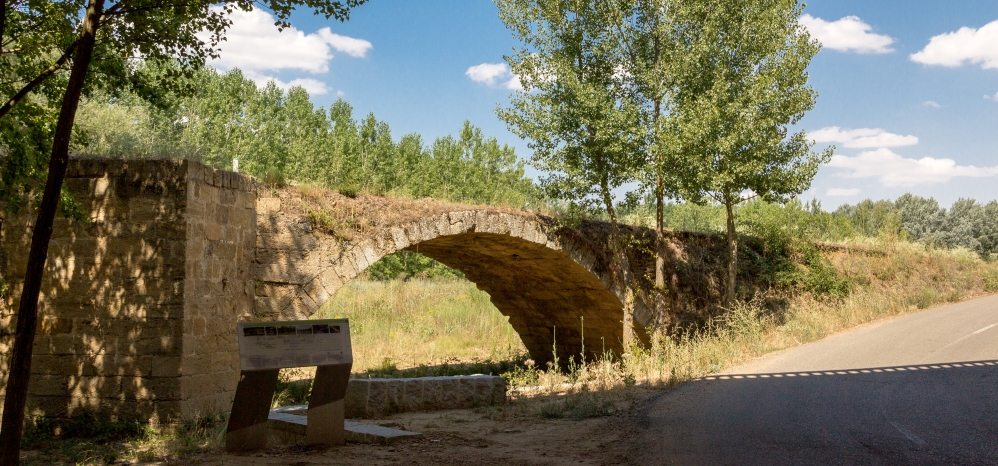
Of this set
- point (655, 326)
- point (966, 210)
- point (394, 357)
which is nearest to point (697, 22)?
point (655, 326)

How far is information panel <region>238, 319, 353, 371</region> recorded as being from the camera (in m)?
6.57

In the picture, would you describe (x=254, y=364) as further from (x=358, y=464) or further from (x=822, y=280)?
(x=822, y=280)

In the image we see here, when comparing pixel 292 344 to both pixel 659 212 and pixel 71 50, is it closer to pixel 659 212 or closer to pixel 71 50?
pixel 71 50

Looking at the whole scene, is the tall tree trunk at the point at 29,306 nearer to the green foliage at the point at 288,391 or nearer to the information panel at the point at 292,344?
the information panel at the point at 292,344

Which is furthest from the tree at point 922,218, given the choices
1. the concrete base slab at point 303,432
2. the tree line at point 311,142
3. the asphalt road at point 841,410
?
the concrete base slab at point 303,432

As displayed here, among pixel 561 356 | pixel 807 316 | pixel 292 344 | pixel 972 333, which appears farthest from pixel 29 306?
pixel 807 316

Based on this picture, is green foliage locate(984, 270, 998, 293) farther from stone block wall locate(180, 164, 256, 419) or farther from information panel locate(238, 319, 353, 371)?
information panel locate(238, 319, 353, 371)

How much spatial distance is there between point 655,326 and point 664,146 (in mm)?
4080

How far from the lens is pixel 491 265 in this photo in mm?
16641

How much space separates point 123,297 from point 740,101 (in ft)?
35.1

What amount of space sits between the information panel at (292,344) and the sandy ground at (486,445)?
784 mm

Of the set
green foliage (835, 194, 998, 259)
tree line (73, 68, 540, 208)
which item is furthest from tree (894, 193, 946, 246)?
tree line (73, 68, 540, 208)

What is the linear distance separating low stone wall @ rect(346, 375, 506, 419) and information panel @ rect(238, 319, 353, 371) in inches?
104

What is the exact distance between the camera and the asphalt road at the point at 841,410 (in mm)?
5816
